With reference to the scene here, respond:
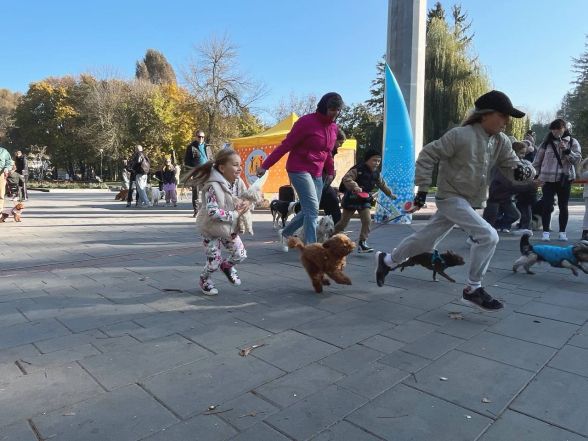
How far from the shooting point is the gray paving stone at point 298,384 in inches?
94.3

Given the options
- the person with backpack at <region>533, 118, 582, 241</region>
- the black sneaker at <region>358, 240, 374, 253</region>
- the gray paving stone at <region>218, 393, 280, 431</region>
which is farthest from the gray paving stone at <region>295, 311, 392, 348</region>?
the person with backpack at <region>533, 118, 582, 241</region>

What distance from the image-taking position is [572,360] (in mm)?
2889

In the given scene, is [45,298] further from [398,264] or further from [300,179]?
[398,264]

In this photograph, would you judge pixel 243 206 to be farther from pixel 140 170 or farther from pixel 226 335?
pixel 140 170

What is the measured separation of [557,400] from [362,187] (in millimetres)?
4419

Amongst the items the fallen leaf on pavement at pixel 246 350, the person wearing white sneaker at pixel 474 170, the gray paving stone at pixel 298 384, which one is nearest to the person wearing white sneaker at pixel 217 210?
the fallen leaf on pavement at pixel 246 350

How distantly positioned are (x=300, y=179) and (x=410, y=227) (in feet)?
16.8

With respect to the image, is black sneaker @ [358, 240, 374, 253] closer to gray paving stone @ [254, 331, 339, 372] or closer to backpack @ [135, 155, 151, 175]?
gray paving stone @ [254, 331, 339, 372]

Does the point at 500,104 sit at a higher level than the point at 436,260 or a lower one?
higher

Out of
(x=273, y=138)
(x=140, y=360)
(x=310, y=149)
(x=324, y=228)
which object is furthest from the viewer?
(x=273, y=138)

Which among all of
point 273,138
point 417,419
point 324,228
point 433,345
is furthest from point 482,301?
point 273,138

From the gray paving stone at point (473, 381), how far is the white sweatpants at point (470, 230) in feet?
3.42

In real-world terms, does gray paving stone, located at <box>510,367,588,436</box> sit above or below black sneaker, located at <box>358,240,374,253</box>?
below

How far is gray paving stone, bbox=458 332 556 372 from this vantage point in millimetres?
2854
